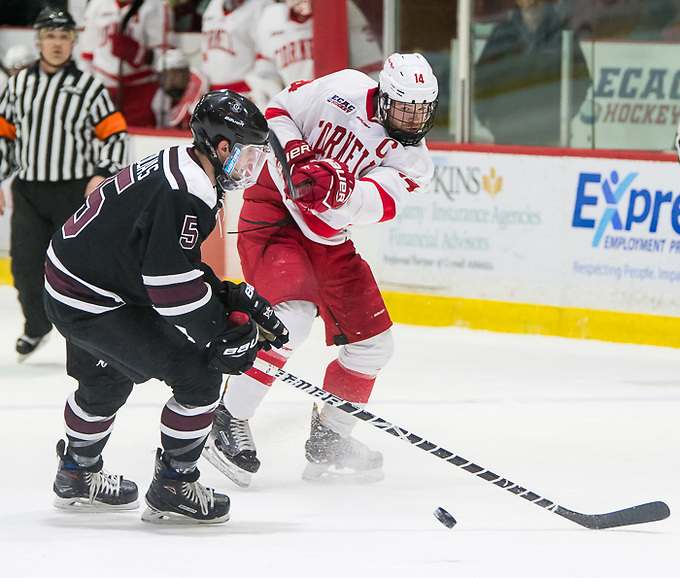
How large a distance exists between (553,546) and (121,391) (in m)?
1.00

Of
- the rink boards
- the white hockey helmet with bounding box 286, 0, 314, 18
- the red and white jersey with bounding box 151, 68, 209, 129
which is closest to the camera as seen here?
the rink boards

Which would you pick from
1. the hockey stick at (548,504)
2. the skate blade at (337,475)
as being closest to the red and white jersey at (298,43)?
the skate blade at (337,475)

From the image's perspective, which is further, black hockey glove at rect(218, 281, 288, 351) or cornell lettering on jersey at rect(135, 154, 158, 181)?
black hockey glove at rect(218, 281, 288, 351)

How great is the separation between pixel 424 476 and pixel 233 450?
522 mm

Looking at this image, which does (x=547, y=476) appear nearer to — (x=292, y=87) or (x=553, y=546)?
(x=553, y=546)

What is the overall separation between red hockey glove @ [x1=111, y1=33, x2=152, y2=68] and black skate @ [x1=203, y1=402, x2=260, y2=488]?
386 centimetres

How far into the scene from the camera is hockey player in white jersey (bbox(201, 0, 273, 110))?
6188 mm

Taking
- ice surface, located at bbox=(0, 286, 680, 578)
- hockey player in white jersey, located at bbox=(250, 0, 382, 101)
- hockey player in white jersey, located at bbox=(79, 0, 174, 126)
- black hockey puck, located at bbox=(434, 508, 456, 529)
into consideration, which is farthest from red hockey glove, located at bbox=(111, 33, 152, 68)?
black hockey puck, located at bbox=(434, 508, 456, 529)

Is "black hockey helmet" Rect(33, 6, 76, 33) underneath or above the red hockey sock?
above

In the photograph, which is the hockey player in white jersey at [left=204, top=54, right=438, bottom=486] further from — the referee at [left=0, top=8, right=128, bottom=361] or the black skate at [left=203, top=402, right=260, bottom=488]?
the referee at [left=0, top=8, right=128, bottom=361]

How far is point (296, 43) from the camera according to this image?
6043 mm

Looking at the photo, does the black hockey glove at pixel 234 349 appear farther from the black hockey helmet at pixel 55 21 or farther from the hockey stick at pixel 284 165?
the black hockey helmet at pixel 55 21

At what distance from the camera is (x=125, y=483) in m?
2.80

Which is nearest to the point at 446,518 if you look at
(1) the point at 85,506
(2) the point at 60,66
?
(1) the point at 85,506
